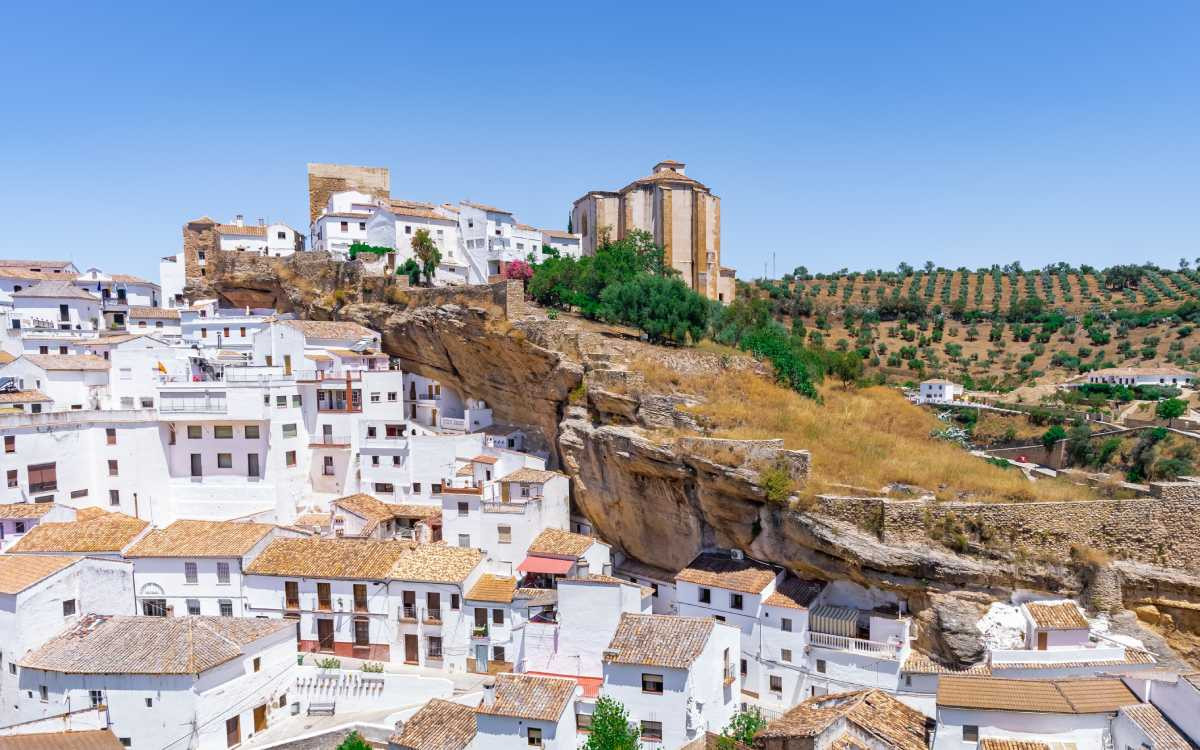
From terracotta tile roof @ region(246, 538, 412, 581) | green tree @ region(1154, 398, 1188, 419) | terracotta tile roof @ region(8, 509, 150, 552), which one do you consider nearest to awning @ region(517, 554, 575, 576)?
terracotta tile roof @ region(246, 538, 412, 581)

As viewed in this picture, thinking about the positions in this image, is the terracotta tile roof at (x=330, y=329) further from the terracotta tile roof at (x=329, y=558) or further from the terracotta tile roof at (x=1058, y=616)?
the terracotta tile roof at (x=1058, y=616)

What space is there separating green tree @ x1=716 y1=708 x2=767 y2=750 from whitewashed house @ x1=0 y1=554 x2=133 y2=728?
55.2 ft

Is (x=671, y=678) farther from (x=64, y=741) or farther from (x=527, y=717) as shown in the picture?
(x=64, y=741)

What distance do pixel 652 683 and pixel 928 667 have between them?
6565 mm

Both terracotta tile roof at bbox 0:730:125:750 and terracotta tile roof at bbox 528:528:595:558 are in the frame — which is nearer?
terracotta tile roof at bbox 0:730:125:750

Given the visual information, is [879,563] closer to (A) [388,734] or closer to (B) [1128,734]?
(B) [1128,734]

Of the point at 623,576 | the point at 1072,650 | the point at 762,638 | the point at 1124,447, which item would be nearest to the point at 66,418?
the point at 623,576

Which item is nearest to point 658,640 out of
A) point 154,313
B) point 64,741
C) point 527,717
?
point 527,717

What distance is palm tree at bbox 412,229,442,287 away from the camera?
38.4m

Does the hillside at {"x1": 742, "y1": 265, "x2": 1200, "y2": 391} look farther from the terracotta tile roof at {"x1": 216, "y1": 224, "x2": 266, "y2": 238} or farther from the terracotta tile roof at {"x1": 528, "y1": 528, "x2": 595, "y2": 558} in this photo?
the terracotta tile roof at {"x1": 216, "y1": 224, "x2": 266, "y2": 238}

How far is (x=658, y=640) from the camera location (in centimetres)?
1789

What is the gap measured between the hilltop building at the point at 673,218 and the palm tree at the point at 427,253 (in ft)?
33.8

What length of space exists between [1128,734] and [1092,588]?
4791 mm

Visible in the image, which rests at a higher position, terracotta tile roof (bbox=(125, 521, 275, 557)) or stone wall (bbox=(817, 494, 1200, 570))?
stone wall (bbox=(817, 494, 1200, 570))
